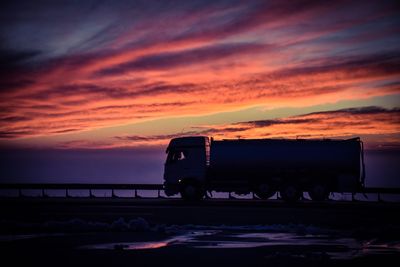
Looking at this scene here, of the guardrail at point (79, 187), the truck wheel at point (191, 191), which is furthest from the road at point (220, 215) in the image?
the guardrail at point (79, 187)

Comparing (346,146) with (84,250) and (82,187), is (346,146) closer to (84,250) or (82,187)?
(82,187)

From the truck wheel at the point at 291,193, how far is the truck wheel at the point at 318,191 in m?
0.73

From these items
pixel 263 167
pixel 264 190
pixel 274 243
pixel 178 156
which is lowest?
pixel 274 243

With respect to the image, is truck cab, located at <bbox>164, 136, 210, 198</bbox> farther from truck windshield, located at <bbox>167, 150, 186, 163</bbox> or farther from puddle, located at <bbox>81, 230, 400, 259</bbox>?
puddle, located at <bbox>81, 230, 400, 259</bbox>

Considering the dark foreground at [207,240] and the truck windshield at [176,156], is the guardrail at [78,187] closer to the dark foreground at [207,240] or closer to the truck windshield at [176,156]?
the truck windshield at [176,156]

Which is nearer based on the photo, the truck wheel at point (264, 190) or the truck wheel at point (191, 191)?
the truck wheel at point (191, 191)

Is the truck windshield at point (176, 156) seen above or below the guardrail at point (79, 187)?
above

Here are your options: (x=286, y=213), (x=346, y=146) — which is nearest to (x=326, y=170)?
(x=346, y=146)

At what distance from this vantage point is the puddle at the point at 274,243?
14.1m

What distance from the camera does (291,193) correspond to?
3344 centimetres

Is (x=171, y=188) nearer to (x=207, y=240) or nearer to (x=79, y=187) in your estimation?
(x=79, y=187)

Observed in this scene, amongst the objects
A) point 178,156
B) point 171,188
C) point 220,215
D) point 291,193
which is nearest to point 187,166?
point 178,156

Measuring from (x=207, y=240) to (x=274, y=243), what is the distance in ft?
6.33

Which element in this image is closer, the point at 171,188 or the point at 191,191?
the point at 191,191
